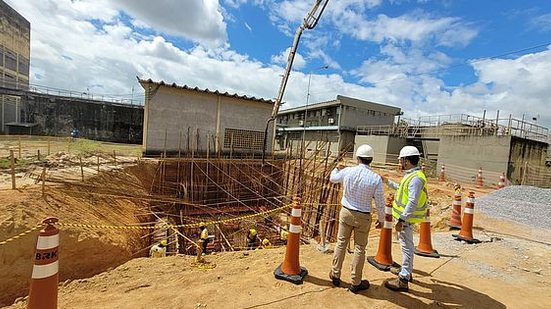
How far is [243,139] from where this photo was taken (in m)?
17.3

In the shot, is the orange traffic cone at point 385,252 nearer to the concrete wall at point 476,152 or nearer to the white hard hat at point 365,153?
the white hard hat at point 365,153

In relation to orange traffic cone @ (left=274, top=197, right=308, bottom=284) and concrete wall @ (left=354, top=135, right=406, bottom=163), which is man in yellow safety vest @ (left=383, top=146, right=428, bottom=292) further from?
concrete wall @ (left=354, top=135, right=406, bottom=163)

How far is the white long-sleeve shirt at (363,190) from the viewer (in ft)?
10.8

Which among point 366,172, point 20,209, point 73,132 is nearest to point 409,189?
point 366,172

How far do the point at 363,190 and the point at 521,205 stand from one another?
899cm

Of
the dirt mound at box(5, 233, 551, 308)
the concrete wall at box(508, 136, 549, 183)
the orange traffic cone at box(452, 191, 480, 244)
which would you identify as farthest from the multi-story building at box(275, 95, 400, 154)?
the dirt mound at box(5, 233, 551, 308)

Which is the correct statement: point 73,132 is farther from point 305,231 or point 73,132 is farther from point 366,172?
point 366,172

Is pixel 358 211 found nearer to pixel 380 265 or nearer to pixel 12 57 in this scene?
pixel 380 265

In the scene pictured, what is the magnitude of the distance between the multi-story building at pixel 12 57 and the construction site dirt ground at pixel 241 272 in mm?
31235

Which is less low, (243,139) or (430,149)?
(430,149)

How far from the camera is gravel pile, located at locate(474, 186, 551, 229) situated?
7594 millimetres

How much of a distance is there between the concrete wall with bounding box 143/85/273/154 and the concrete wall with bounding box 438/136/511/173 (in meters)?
12.1

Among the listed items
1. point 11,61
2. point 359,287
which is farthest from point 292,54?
point 11,61

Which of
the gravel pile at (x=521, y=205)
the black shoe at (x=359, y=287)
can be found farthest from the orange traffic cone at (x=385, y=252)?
the gravel pile at (x=521, y=205)
